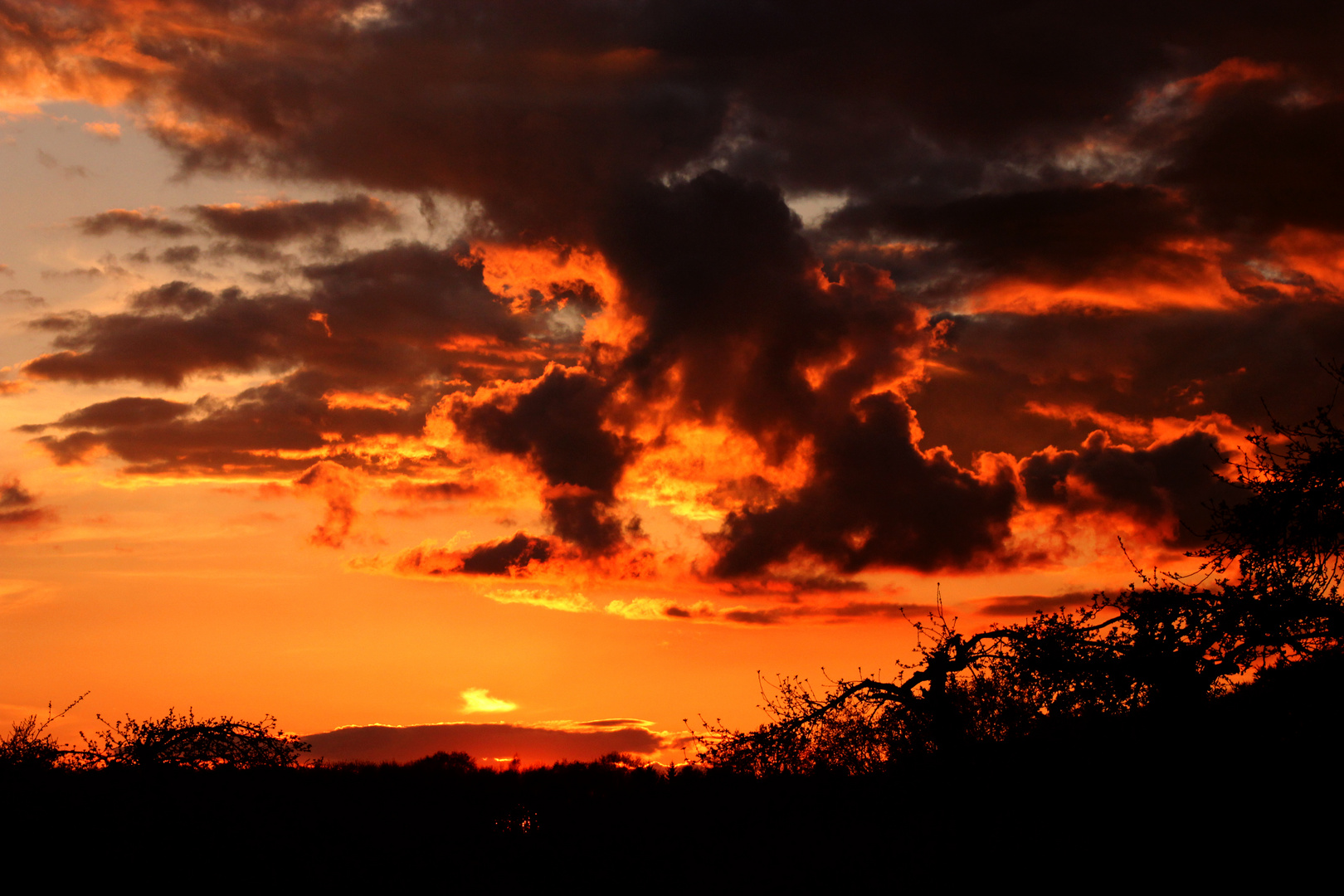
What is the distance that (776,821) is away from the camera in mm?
23922

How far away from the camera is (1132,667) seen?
14391 mm

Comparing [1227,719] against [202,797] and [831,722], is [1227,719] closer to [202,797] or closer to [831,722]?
[831,722]

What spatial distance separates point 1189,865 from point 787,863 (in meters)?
9.70

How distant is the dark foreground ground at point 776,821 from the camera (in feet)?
46.3

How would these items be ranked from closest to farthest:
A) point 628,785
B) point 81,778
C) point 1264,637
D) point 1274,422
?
1. point 1264,637
2. point 1274,422
3. point 81,778
4. point 628,785

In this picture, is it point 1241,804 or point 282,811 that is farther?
point 282,811

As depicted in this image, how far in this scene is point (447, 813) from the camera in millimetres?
27375

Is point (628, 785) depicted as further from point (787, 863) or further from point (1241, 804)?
point (1241, 804)

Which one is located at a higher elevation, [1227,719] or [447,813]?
[1227,719]

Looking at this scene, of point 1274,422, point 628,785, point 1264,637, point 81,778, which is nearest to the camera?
point 1264,637

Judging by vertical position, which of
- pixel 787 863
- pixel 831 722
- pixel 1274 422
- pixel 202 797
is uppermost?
pixel 1274 422

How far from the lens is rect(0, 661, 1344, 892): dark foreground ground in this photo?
14117 millimetres

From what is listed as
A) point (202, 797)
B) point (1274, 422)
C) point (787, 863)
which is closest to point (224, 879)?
point (202, 797)

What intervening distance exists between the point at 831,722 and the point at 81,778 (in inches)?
779
